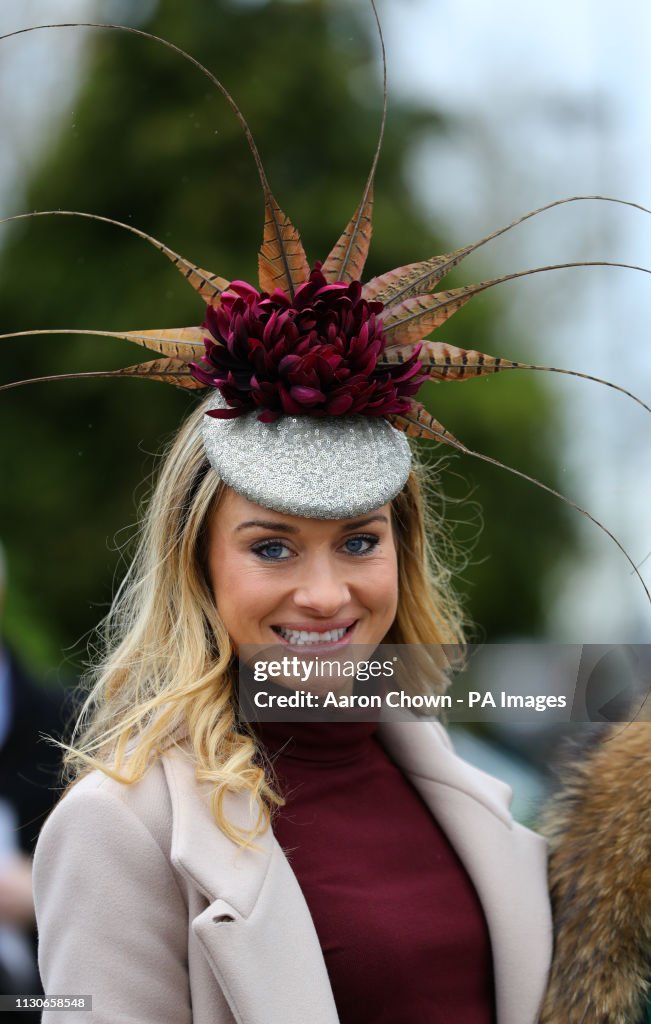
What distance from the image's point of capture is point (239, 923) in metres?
1.65

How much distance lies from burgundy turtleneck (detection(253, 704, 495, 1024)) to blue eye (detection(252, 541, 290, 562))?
0.29 metres

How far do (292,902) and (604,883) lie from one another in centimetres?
53

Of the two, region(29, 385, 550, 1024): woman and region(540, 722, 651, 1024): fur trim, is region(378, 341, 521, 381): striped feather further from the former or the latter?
region(540, 722, 651, 1024): fur trim

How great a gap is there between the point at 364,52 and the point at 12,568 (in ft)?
9.65

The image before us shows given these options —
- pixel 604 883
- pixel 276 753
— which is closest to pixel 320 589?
pixel 276 753

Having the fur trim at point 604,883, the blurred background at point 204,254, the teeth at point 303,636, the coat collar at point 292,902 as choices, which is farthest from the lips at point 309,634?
the blurred background at point 204,254

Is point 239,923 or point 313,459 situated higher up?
point 313,459

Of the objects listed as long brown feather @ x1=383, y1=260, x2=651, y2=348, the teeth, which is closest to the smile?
the teeth

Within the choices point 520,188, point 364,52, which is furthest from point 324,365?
point 520,188

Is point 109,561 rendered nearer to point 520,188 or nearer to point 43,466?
point 43,466

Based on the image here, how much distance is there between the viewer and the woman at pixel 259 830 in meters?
1.67

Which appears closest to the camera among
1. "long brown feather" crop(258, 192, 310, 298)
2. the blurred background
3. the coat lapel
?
the coat lapel

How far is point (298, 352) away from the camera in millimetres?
1777

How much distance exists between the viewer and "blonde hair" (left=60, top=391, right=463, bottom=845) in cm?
181
